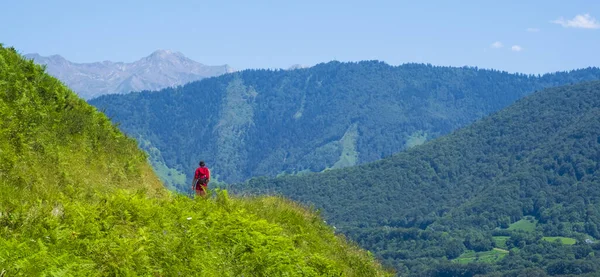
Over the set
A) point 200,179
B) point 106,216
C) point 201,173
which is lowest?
point 106,216

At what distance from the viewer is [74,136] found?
55.5 feet

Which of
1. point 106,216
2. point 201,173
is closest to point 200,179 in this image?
point 201,173

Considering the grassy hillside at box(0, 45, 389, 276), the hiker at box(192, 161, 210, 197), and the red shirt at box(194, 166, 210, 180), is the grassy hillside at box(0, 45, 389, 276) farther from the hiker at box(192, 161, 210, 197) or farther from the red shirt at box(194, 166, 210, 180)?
the red shirt at box(194, 166, 210, 180)

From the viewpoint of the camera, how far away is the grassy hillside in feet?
33.1

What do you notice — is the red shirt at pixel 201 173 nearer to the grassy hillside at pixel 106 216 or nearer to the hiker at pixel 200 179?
the hiker at pixel 200 179

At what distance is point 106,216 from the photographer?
452 inches

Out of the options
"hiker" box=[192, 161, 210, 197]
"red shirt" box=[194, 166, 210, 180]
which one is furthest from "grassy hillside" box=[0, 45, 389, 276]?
"red shirt" box=[194, 166, 210, 180]

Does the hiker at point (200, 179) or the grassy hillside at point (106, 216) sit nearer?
the grassy hillside at point (106, 216)

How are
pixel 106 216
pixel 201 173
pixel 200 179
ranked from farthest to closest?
1. pixel 201 173
2. pixel 200 179
3. pixel 106 216

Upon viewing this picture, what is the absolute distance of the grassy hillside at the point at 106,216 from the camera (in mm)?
10078

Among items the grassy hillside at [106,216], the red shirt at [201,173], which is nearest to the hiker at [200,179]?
the red shirt at [201,173]

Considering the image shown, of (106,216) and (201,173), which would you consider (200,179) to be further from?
(106,216)

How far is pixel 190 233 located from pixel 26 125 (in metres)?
5.13

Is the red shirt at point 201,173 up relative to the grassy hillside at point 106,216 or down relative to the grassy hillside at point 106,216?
up
